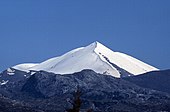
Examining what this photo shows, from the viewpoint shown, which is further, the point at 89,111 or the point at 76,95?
the point at 76,95

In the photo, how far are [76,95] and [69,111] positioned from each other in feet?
9.31

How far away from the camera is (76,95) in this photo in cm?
5691

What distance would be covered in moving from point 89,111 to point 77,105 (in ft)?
8.50

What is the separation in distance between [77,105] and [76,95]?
5.46 ft

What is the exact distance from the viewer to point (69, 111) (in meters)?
54.7

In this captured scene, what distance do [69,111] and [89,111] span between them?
102 inches

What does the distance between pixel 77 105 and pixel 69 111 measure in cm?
140

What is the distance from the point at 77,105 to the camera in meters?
55.6

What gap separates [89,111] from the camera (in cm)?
5347
